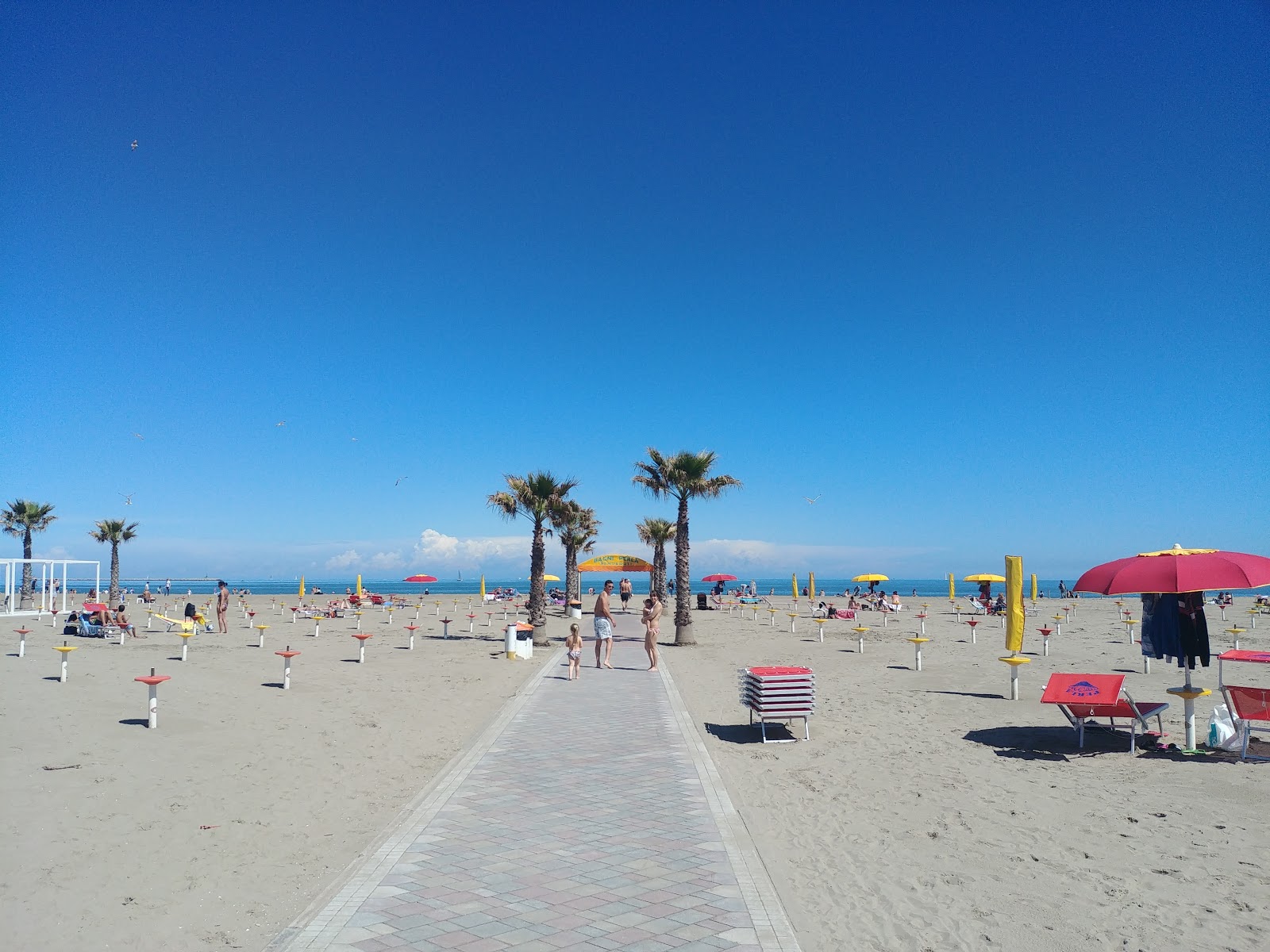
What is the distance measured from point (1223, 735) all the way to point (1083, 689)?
1547mm

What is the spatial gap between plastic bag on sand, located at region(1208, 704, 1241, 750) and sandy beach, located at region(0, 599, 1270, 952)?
373 millimetres

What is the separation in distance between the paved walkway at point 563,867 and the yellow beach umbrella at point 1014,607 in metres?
10.8

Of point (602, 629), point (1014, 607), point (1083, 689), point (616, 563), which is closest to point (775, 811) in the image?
point (1083, 689)

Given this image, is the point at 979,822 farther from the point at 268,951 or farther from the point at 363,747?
the point at 363,747

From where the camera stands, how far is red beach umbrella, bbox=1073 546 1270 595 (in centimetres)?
872

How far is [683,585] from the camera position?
25250mm

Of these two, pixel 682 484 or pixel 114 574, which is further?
pixel 114 574

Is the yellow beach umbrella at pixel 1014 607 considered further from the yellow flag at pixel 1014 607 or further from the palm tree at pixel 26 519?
the palm tree at pixel 26 519

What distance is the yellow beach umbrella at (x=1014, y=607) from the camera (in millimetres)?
17281

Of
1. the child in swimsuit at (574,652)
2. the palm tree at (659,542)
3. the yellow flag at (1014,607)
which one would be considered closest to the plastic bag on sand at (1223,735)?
the yellow flag at (1014,607)

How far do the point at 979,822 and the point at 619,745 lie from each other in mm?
4379

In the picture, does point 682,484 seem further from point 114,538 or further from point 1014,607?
point 114,538

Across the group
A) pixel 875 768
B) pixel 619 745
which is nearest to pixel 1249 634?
pixel 875 768

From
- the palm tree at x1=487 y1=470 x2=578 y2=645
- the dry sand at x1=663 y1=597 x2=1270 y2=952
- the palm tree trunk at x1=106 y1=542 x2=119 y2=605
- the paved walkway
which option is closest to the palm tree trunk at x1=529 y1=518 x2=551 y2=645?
the palm tree at x1=487 y1=470 x2=578 y2=645
